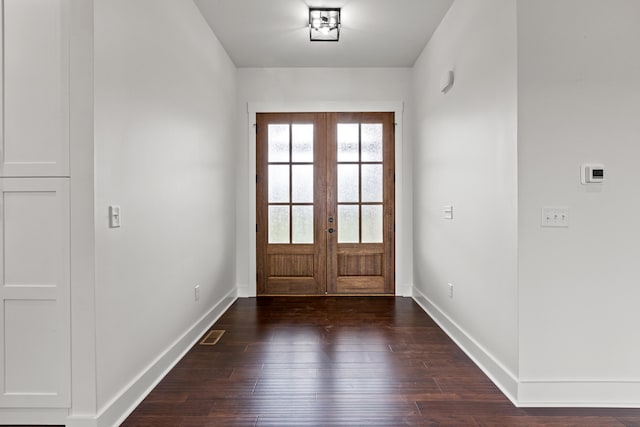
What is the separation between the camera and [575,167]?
2.18 m

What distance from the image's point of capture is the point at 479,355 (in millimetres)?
2725

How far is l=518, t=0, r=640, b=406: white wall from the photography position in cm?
216

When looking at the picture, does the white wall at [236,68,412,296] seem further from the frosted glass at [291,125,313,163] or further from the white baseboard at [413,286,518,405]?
the white baseboard at [413,286,518,405]

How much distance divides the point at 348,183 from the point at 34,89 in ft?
11.3

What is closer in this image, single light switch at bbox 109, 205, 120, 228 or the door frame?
single light switch at bbox 109, 205, 120, 228

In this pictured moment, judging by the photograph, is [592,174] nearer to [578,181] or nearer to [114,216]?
[578,181]

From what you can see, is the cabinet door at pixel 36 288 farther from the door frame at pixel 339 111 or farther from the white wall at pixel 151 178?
the door frame at pixel 339 111

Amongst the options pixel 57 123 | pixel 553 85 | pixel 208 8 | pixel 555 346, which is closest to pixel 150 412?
pixel 57 123

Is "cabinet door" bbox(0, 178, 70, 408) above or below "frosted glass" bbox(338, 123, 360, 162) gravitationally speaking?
below

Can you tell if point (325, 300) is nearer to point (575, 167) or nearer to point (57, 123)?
point (575, 167)

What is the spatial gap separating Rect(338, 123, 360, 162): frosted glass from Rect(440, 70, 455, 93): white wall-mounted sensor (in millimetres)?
1500

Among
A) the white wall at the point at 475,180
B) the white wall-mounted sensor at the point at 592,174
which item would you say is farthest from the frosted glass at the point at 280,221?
the white wall-mounted sensor at the point at 592,174

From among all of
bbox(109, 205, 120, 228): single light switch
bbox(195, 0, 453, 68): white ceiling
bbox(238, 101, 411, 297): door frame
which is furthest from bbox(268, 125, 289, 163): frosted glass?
bbox(109, 205, 120, 228): single light switch

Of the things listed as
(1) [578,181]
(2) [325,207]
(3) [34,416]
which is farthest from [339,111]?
(3) [34,416]
